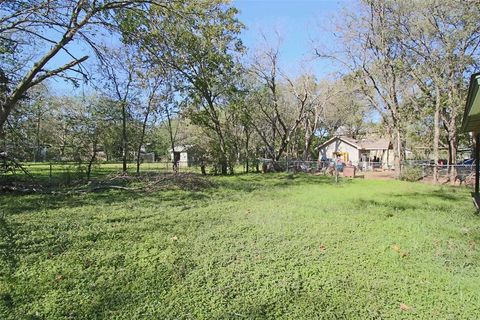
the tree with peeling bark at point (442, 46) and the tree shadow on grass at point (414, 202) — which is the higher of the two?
the tree with peeling bark at point (442, 46)

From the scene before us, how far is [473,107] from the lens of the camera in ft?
19.1

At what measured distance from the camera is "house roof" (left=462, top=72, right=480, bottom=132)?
436cm

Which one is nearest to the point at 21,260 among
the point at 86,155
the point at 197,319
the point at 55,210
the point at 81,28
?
the point at 197,319

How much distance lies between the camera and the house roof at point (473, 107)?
14.3ft

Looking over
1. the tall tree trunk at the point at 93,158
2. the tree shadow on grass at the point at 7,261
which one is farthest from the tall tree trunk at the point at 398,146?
the tree shadow on grass at the point at 7,261

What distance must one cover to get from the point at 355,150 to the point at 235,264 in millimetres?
36700

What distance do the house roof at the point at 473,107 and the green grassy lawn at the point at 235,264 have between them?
213cm

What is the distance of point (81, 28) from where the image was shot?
6.01m

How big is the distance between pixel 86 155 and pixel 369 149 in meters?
35.3

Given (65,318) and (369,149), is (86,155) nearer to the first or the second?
(65,318)

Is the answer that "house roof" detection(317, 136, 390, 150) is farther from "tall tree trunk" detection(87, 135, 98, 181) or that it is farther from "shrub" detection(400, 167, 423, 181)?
"tall tree trunk" detection(87, 135, 98, 181)

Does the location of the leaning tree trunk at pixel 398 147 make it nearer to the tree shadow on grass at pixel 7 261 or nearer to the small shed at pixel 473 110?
the small shed at pixel 473 110

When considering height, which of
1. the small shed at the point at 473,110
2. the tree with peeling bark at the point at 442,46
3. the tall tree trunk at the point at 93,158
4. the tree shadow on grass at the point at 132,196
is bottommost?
the tree shadow on grass at the point at 132,196

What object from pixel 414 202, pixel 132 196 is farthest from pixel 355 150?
pixel 132 196
